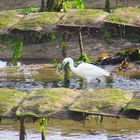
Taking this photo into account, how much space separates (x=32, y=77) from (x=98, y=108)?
38.6 ft

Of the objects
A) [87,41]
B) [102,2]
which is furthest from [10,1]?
[87,41]

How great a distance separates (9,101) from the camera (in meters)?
9.77

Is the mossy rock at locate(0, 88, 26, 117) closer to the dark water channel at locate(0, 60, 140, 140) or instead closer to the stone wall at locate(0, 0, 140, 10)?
the dark water channel at locate(0, 60, 140, 140)

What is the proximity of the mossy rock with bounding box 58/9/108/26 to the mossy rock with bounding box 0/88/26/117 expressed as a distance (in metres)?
5.23

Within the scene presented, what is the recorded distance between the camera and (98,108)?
926 cm

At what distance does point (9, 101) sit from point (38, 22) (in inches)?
211

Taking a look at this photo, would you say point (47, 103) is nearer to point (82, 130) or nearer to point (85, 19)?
point (82, 130)

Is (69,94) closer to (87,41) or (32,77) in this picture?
(32,77)

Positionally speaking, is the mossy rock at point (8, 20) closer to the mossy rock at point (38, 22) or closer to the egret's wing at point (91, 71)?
the mossy rock at point (38, 22)

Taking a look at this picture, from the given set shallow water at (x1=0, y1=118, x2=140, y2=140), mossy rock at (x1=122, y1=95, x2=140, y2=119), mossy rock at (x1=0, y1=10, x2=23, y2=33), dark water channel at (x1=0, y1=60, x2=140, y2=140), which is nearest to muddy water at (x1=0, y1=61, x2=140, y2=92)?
dark water channel at (x1=0, y1=60, x2=140, y2=140)

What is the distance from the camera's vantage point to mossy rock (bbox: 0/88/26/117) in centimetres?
952

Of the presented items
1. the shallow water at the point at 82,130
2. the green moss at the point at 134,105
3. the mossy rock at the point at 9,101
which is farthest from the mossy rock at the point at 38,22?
the green moss at the point at 134,105

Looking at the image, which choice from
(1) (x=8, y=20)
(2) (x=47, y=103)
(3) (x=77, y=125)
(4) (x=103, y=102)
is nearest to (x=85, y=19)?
(1) (x=8, y=20)

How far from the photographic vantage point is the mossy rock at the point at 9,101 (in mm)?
9516
